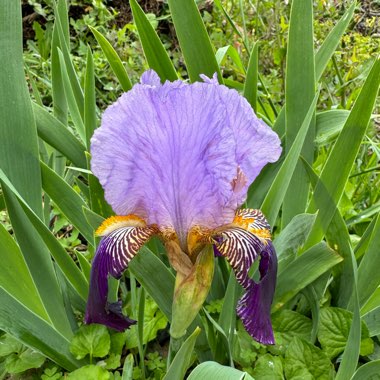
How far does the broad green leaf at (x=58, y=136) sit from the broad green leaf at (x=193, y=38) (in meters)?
0.32

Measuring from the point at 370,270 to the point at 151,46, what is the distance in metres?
0.71

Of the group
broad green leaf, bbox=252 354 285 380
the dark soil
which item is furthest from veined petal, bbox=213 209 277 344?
the dark soil

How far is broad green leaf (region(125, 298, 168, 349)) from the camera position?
4.17 feet

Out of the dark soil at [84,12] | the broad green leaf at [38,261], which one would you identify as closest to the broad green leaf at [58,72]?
the broad green leaf at [38,261]

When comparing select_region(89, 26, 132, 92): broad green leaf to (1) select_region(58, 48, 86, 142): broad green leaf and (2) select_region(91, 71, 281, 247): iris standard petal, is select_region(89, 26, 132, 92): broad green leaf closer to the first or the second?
(1) select_region(58, 48, 86, 142): broad green leaf

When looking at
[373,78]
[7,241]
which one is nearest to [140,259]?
[7,241]

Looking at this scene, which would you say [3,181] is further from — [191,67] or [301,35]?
[301,35]

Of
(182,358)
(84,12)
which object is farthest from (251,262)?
(84,12)

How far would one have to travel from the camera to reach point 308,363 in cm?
116

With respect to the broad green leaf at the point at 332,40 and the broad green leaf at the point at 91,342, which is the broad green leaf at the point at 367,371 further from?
the broad green leaf at the point at 332,40

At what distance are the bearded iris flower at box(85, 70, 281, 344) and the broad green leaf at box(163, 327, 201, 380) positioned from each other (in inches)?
2.8

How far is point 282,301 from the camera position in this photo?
1239mm

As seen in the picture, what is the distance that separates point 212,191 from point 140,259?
0.24 m

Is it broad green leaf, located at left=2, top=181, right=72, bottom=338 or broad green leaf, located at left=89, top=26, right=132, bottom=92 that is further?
broad green leaf, located at left=89, top=26, right=132, bottom=92
